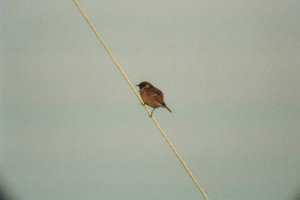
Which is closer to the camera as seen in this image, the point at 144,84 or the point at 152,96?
the point at 152,96

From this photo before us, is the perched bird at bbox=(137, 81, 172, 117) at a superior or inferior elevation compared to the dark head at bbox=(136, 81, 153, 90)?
inferior

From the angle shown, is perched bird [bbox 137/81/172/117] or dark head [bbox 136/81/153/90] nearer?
perched bird [bbox 137/81/172/117]

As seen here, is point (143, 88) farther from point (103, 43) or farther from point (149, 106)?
point (103, 43)

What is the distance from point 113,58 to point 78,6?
2.55 ft

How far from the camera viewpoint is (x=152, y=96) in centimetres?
706

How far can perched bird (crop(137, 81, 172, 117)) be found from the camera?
7.05 meters

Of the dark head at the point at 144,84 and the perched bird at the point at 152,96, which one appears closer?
the perched bird at the point at 152,96

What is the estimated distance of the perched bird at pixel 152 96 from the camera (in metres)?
7.05

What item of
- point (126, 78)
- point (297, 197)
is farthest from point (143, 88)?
point (297, 197)

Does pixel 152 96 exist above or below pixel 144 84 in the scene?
below

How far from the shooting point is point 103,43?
4926mm

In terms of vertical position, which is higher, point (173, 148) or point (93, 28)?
point (93, 28)

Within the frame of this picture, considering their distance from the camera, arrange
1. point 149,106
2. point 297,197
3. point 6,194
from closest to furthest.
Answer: point 149,106, point 6,194, point 297,197

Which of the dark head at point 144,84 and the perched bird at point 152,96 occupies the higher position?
the dark head at point 144,84
